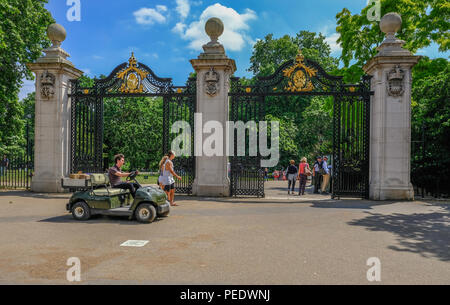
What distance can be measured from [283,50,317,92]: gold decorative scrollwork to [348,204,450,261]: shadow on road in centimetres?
567

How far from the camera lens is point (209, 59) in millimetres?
12758

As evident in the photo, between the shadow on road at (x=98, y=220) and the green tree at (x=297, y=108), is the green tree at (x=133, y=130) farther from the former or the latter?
the shadow on road at (x=98, y=220)

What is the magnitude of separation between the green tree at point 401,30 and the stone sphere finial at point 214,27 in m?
9.60

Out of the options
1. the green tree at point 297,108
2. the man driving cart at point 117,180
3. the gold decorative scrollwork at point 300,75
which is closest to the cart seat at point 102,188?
the man driving cart at point 117,180

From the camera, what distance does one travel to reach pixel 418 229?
24.3 feet

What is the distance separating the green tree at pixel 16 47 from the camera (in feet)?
53.1

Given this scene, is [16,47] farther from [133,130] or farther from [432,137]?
[432,137]

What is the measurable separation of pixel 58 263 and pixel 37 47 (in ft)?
56.7

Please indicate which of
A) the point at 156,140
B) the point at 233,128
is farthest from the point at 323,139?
the point at 233,128

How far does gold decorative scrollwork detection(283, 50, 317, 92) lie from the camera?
13062 millimetres

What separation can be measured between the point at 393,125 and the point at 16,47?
1715 centimetres
